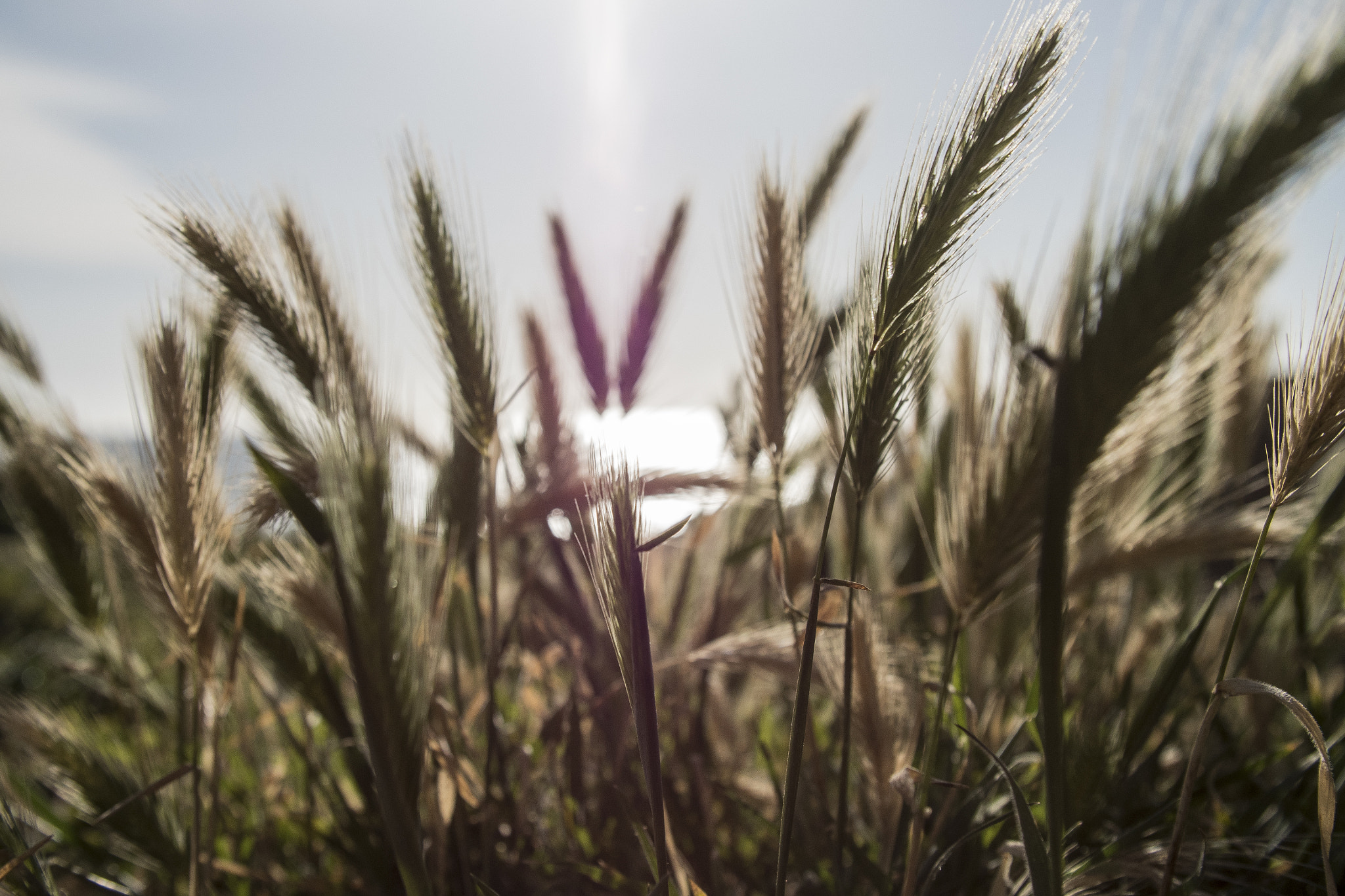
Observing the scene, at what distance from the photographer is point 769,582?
168cm

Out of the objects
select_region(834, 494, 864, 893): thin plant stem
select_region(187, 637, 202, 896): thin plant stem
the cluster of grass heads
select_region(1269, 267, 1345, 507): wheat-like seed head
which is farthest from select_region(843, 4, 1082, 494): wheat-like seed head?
select_region(187, 637, 202, 896): thin plant stem

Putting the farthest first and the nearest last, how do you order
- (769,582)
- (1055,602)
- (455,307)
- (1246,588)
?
(769,582) → (455,307) → (1246,588) → (1055,602)

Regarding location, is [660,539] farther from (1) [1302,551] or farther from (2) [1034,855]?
(1) [1302,551]

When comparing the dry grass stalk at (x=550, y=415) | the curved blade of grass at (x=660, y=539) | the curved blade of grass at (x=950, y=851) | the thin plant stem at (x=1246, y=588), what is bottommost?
the curved blade of grass at (x=950, y=851)

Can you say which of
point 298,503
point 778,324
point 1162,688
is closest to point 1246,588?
point 1162,688

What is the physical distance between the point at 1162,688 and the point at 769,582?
849 millimetres

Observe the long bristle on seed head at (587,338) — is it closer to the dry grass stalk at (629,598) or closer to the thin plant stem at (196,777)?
the dry grass stalk at (629,598)

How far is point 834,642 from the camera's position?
1019 millimetres

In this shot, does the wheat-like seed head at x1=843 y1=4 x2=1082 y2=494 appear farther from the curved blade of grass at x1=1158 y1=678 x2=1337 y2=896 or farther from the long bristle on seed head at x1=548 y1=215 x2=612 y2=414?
the long bristle on seed head at x1=548 y1=215 x2=612 y2=414

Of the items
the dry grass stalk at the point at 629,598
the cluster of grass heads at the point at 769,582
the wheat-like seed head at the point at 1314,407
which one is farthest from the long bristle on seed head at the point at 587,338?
the wheat-like seed head at the point at 1314,407

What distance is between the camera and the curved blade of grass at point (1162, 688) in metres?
0.91

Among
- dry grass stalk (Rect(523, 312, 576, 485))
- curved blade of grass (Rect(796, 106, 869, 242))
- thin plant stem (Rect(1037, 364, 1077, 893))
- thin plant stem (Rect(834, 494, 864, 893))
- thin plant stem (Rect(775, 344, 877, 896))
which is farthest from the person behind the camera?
curved blade of grass (Rect(796, 106, 869, 242))

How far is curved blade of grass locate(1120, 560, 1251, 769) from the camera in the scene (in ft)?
2.99

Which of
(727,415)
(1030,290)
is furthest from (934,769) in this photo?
(727,415)
